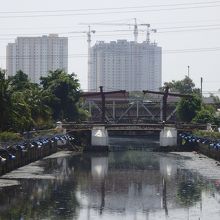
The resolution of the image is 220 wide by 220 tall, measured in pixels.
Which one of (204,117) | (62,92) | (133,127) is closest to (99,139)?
(133,127)

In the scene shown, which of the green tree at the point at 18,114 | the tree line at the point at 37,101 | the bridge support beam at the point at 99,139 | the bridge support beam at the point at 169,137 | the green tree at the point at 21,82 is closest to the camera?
the tree line at the point at 37,101

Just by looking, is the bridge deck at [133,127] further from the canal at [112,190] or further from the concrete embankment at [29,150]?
the canal at [112,190]

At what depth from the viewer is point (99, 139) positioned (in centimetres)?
12419

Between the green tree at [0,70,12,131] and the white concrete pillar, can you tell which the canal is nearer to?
the green tree at [0,70,12,131]

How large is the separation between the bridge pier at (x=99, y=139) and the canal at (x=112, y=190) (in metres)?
19.1

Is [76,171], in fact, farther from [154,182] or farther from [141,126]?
[141,126]

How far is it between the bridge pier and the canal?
19.1m

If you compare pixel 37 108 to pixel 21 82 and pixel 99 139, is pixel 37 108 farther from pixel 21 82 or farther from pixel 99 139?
pixel 99 139

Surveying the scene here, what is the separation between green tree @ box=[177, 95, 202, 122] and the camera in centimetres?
14975

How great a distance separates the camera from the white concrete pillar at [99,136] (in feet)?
406

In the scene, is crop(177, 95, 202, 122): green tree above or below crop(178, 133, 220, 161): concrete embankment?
above

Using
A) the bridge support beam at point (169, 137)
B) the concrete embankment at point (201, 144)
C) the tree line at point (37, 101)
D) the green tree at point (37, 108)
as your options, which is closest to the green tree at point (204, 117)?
the concrete embankment at point (201, 144)

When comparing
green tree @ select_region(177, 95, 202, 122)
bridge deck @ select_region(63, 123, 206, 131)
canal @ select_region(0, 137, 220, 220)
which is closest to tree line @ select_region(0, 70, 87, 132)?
bridge deck @ select_region(63, 123, 206, 131)

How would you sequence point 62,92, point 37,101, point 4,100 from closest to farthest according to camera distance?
point 4,100 → point 37,101 → point 62,92
